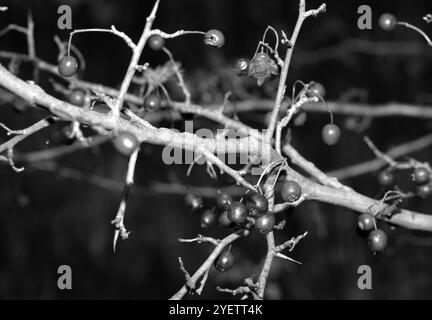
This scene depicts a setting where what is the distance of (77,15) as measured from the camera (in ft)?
16.8

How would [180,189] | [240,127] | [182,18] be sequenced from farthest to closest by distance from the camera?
[182,18] < [180,189] < [240,127]

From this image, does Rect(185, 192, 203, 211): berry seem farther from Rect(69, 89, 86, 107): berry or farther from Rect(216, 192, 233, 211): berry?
Rect(69, 89, 86, 107): berry

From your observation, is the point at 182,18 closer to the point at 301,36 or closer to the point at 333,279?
the point at 301,36

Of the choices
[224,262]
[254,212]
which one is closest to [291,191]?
[254,212]

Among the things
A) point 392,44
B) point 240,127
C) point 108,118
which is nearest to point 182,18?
point 392,44

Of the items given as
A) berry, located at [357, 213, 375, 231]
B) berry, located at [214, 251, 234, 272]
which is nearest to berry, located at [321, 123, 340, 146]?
berry, located at [357, 213, 375, 231]

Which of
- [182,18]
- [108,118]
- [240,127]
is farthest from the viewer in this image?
[182,18]

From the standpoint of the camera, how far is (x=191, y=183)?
4.60 meters

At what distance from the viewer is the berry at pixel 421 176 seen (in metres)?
2.26

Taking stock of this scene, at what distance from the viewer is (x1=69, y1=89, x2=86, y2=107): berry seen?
2.19m

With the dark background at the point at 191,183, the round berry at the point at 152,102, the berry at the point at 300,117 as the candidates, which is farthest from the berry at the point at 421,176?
the dark background at the point at 191,183

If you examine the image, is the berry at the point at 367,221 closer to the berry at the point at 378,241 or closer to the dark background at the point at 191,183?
the berry at the point at 378,241

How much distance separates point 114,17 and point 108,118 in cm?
384

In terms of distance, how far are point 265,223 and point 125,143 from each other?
1.59 ft
